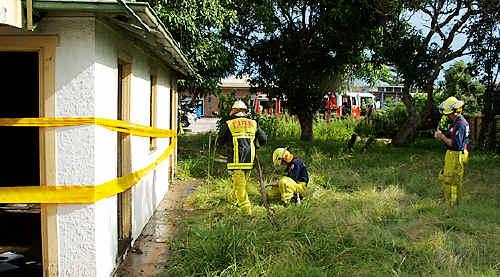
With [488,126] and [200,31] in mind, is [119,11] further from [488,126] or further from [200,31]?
[488,126]

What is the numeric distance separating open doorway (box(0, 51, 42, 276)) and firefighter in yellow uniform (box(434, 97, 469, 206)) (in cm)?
620

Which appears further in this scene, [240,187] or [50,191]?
[240,187]

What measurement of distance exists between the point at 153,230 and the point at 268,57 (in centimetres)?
1175

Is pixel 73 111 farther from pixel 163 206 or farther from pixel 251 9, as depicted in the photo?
pixel 251 9

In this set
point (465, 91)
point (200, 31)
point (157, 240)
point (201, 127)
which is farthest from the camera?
point (201, 127)

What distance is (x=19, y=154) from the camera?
352 inches

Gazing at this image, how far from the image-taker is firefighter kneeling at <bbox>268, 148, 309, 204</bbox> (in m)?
8.24

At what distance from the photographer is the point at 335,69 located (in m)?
16.8

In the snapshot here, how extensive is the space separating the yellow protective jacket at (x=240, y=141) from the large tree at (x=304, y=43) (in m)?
8.16

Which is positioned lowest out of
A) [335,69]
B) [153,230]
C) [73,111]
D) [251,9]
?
[153,230]

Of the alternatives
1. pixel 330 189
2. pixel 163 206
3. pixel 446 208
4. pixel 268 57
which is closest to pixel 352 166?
pixel 330 189

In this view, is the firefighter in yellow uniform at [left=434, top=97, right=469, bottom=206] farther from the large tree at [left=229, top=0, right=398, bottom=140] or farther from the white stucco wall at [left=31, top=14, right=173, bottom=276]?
the large tree at [left=229, top=0, right=398, bottom=140]

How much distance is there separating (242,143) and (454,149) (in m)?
3.42

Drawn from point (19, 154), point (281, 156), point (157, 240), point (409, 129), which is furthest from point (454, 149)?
point (409, 129)
